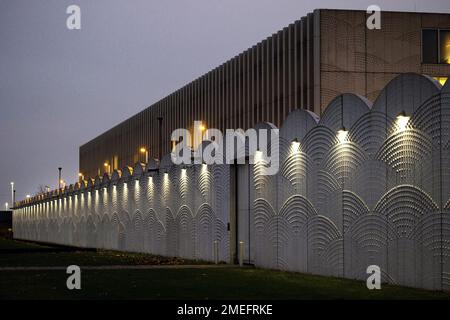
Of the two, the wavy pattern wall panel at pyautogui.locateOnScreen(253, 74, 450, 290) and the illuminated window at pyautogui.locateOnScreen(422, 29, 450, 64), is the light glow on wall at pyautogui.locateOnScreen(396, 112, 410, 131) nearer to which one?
the wavy pattern wall panel at pyautogui.locateOnScreen(253, 74, 450, 290)

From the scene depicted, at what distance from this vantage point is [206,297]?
17.5 meters

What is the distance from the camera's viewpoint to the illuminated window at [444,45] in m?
55.4

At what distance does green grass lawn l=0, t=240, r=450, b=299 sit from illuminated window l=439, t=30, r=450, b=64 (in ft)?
109

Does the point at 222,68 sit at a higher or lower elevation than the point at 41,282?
higher

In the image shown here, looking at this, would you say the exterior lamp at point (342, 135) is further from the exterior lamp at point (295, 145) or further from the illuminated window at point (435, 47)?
the illuminated window at point (435, 47)

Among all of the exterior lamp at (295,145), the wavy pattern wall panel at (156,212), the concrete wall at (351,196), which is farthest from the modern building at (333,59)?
the exterior lamp at (295,145)

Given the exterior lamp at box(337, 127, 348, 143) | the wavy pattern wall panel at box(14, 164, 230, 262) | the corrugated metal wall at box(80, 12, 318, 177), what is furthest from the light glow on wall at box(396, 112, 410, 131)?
the corrugated metal wall at box(80, 12, 318, 177)

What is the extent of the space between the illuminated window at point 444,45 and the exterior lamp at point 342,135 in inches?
1321

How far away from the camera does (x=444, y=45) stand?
184ft

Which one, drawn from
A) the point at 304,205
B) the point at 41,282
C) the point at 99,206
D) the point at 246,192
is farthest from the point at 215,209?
the point at 99,206

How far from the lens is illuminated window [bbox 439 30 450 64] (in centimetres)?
5538

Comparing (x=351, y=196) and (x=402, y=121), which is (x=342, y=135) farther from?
(x=402, y=121)
